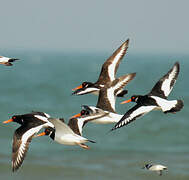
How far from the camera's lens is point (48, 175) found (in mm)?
18969

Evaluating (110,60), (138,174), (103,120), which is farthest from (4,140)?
(103,120)

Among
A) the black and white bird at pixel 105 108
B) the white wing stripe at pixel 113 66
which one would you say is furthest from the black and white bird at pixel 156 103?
the white wing stripe at pixel 113 66

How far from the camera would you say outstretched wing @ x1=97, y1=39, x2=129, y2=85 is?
1092cm

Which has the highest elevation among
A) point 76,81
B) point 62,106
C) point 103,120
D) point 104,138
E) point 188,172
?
point 103,120

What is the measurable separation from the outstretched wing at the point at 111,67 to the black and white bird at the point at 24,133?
226cm

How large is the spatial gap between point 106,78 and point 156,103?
2435 millimetres

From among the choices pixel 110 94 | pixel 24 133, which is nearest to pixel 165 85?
pixel 110 94

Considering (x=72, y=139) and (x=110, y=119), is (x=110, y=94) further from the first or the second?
(x=72, y=139)

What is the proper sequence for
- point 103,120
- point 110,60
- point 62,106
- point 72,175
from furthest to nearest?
1. point 62,106
2. point 72,175
3. point 110,60
4. point 103,120

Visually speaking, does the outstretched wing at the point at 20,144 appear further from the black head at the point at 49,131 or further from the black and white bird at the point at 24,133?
the black head at the point at 49,131

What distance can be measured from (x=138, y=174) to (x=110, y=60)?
28.6 feet

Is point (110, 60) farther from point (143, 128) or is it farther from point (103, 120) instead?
point (143, 128)

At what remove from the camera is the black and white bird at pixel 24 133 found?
798 centimetres

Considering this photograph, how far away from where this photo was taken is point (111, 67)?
36.5 ft
